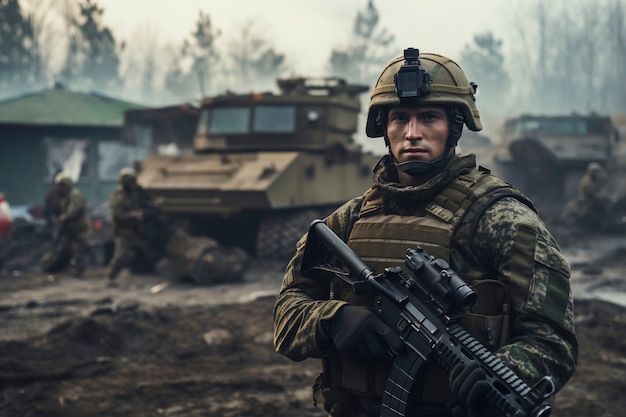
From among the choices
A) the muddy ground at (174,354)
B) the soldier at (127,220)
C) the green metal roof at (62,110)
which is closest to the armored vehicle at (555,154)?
the muddy ground at (174,354)

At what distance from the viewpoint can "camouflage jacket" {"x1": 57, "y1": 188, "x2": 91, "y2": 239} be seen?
924cm

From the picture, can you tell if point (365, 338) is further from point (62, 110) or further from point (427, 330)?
point (62, 110)

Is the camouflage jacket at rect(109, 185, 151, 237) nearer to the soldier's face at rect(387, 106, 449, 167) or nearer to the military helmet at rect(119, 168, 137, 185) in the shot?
the military helmet at rect(119, 168, 137, 185)

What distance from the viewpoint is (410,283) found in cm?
A: 189

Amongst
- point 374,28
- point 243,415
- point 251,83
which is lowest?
point 243,415

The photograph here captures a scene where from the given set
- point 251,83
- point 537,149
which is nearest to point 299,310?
point 537,149

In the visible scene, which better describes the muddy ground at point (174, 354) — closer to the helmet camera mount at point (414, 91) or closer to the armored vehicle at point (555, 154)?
the helmet camera mount at point (414, 91)

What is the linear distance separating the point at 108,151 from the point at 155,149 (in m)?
6.15

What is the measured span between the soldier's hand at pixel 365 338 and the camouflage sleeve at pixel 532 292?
1.12 ft

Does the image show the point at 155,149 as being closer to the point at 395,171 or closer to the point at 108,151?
the point at 108,151

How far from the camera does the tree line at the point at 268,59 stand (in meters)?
37.4

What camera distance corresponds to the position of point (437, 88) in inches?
82.7

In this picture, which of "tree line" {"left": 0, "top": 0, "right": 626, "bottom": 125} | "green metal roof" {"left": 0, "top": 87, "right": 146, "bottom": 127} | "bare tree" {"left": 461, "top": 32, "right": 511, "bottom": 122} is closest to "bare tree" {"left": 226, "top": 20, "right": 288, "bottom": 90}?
"tree line" {"left": 0, "top": 0, "right": 626, "bottom": 125}

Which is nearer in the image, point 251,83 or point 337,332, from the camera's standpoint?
point 337,332
